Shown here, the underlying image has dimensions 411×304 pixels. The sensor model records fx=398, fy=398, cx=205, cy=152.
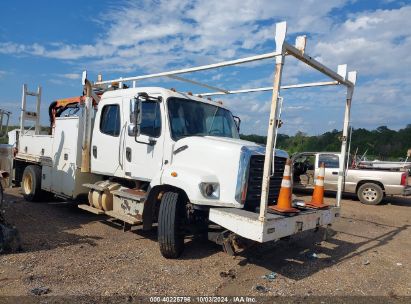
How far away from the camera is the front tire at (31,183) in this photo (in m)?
9.54

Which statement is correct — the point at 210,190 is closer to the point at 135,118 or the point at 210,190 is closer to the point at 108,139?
the point at 135,118

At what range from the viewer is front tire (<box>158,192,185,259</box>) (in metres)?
5.70

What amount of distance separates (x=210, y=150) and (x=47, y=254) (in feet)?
9.19

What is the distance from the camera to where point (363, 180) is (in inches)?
542

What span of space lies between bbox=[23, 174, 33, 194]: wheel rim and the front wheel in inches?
411

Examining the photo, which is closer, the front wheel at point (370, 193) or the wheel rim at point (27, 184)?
the wheel rim at point (27, 184)

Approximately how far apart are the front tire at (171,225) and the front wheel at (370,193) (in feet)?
31.7

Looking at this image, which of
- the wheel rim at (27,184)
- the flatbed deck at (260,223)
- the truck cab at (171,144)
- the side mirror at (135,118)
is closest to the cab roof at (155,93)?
the truck cab at (171,144)

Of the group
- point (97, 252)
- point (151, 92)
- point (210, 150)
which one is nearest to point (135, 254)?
point (97, 252)

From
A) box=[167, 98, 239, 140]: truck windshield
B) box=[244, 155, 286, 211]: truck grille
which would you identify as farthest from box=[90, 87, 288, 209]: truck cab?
box=[244, 155, 286, 211]: truck grille

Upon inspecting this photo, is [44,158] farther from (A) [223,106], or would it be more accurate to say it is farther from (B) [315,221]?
(B) [315,221]

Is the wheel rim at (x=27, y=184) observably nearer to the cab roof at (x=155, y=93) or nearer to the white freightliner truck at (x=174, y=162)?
the white freightliner truck at (x=174, y=162)

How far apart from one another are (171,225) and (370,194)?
32.8 ft

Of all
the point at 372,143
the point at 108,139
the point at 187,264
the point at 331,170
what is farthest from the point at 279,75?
the point at 372,143
